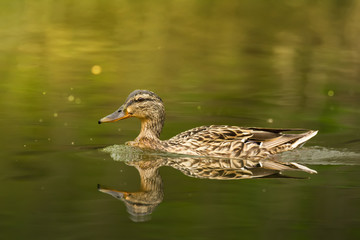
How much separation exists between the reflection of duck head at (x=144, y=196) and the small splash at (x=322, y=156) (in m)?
2.06

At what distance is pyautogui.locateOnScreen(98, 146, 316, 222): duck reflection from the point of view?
853 cm

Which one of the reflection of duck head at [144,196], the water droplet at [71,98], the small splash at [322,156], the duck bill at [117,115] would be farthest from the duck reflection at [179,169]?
the water droplet at [71,98]

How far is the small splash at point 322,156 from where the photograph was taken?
35.2ft

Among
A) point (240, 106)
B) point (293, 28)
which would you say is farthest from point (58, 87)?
point (293, 28)

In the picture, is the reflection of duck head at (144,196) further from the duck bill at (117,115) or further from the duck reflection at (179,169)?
the duck bill at (117,115)

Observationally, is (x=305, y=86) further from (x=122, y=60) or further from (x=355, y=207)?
(x=355, y=207)

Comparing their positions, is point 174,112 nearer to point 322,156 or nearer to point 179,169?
point 322,156

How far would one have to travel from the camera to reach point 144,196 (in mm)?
8727

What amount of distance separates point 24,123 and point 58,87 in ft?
14.1

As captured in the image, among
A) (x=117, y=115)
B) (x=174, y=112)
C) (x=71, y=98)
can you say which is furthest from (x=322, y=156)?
(x=71, y=98)

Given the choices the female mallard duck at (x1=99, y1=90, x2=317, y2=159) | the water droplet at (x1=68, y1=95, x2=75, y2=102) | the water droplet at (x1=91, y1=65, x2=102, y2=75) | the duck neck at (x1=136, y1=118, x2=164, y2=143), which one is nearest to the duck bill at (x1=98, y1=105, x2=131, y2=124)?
the female mallard duck at (x1=99, y1=90, x2=317, y2=159)

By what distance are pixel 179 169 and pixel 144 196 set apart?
1622 mm

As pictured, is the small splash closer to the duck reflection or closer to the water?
the water

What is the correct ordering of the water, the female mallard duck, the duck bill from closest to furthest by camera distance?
the water
the female mallard duck
the duck bill
